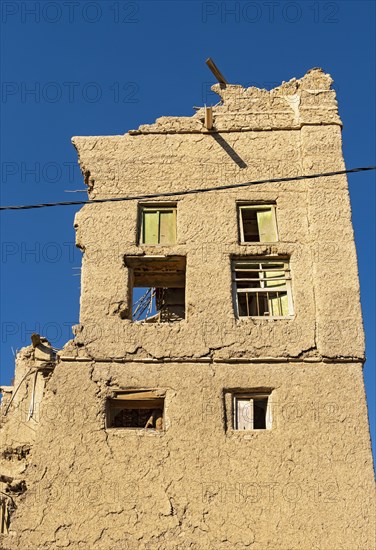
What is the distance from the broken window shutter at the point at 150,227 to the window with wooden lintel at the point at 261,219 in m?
1.75

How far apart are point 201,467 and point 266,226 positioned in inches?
203

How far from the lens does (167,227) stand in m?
15.0

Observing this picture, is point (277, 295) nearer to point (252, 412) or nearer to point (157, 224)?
point (252, 412)

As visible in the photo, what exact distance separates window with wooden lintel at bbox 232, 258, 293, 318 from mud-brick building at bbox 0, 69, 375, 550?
3 centimetres

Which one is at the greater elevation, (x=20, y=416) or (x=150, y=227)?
(x=150, y=227)

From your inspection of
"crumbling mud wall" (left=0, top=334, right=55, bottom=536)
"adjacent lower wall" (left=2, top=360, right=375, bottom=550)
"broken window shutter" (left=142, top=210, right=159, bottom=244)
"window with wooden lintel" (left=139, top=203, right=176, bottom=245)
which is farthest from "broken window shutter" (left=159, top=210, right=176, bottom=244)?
"crumbling mud wall" (left=0, top=334, right=55, bottom=536)

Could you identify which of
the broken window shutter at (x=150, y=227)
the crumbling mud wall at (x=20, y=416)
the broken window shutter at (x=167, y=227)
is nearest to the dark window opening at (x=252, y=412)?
the broken window shutter at (x=167, y=227)

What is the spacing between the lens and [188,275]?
14.2 m

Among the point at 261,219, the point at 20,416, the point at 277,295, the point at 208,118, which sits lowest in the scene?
the point at 20,416

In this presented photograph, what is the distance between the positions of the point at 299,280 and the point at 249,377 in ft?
7.44

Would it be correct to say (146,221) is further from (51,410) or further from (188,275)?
(51,410)

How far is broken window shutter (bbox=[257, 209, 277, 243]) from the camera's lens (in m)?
14.8

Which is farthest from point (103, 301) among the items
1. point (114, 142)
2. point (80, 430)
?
point (114, 142)

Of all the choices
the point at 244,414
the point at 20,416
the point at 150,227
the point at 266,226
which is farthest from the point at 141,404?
the point at 20,416
